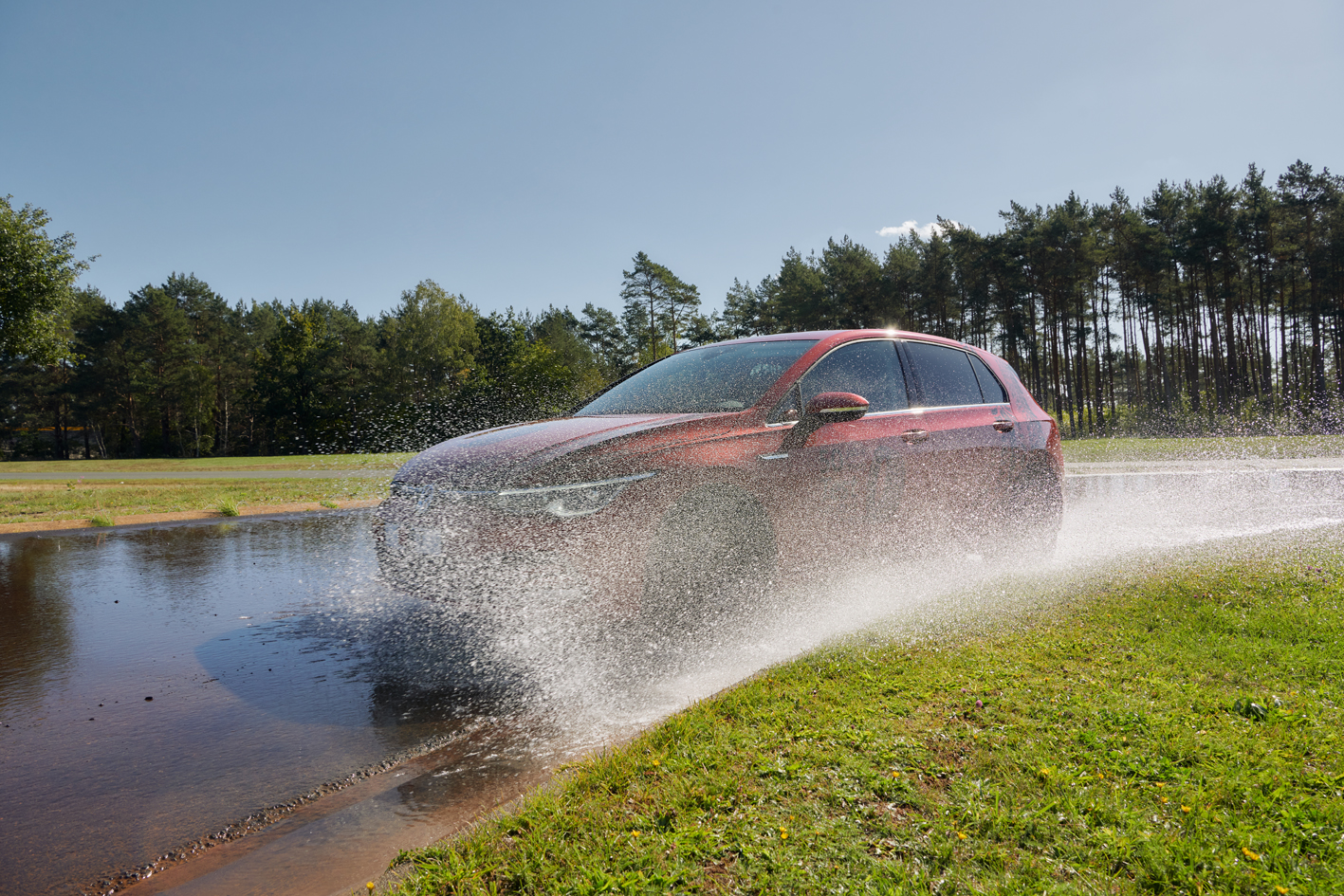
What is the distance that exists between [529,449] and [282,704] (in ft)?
5.20

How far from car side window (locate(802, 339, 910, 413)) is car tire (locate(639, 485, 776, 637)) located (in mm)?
876

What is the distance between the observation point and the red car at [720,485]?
341 centimetres

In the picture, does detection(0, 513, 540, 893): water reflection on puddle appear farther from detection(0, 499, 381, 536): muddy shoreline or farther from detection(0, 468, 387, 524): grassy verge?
detection(0, 468, 387, 524): grassy verge

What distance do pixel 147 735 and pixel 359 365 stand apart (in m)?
67.2

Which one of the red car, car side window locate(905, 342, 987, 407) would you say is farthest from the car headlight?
car side window locate(905, 342, 987, 407)

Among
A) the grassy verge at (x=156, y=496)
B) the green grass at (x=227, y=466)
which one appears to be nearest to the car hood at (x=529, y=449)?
the grassy verge at (x=156, y=496)

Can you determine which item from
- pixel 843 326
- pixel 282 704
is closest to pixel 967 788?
pixel 282 704

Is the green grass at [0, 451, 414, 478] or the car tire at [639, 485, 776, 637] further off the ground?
the green grass at [0, 451, 414, 478]

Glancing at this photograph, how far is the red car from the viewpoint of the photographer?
11.2 feet

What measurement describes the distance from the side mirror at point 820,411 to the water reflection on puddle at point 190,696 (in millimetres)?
1955

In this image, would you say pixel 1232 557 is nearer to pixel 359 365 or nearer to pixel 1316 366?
pixel 1316 366

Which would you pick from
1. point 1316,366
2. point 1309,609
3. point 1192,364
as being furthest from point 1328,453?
point 1192,364

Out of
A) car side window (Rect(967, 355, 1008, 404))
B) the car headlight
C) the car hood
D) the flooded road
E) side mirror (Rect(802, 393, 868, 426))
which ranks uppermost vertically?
car side window (Rect(967, 355, 1008, 404))

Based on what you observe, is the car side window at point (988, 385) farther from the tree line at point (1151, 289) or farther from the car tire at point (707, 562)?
the tree line at point (1151, 289)
